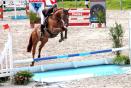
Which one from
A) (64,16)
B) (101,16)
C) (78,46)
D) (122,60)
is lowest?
(78,46)

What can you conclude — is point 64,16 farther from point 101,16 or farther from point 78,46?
point 101,16

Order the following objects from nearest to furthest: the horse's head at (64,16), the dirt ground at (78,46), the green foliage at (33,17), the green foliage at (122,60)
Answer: the dirt ground at (78,46) → the green foliage at (122,60) → the horse's head at (64,16) → the green foliage at (33,17)

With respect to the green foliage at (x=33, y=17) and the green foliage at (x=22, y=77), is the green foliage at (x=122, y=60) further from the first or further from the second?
the green foliage at (x=33, y=17)

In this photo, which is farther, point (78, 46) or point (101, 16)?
point (101, 16)

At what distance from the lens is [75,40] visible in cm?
1888

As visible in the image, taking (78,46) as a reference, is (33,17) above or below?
above

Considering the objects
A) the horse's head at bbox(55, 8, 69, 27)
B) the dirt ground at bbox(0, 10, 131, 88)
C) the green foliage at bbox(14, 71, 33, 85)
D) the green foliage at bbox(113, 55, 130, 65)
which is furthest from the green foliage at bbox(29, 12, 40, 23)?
the green foliage at bbox(14, 71, 33, 85)

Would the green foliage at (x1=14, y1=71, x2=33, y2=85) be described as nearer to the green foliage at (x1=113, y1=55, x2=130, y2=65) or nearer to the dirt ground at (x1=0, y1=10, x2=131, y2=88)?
the dirt ground at (x1=0, y1=10, x2=131, y2=88)

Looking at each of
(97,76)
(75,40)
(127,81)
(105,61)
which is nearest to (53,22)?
(105,61)

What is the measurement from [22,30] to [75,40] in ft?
18.9

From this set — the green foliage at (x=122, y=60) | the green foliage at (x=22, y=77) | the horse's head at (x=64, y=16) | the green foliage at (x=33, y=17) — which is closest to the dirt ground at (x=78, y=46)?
the green foliage at (x=33, y=17)

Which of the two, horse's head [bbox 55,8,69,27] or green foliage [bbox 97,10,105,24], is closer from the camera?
horse's head [bbox 55,8,69,27]

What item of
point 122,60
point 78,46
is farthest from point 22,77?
point 78,46

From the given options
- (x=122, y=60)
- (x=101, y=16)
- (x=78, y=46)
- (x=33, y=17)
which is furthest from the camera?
(x=33, y=17)
